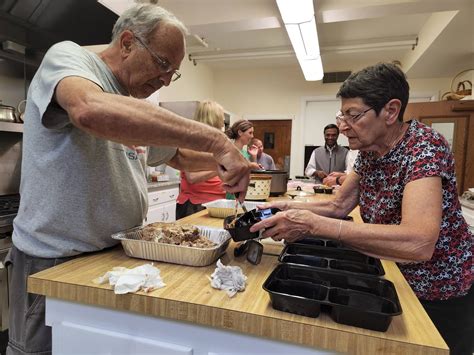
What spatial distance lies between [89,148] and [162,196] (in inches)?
106

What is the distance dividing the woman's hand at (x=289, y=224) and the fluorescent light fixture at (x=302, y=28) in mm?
2291

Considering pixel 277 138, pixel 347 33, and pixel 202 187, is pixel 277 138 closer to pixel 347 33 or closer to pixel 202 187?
pixel 347 33

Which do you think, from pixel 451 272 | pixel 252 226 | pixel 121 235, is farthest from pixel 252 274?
pixel 451 272

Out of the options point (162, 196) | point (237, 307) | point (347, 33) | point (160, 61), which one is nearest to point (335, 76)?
point (347, 33)

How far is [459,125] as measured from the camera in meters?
3.98

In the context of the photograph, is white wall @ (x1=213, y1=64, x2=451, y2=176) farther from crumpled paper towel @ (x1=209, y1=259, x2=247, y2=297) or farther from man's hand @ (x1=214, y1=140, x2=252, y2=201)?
crumpled paper towel @ (x1=209, y1=259, x2=247, y2=297)

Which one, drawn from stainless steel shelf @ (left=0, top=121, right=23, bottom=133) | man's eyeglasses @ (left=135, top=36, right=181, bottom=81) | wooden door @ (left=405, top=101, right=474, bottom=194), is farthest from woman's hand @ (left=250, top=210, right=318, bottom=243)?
wooden door @ (left=405, top=101, right=474, bottom=194)

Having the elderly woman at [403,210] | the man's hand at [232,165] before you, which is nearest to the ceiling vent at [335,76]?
the elderly woman at [403,210]

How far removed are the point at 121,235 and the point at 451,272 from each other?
1.07m

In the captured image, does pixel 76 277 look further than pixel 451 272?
No

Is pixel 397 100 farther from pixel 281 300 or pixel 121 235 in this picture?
pixel 121 235

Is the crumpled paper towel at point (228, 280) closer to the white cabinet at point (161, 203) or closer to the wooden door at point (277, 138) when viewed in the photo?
the white cabinet at point (161, 203)

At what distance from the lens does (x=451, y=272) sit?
3.43 ft

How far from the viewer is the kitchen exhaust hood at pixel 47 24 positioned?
2314 millimetres
